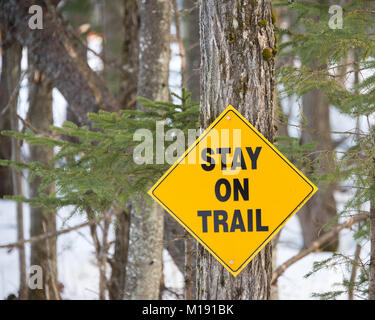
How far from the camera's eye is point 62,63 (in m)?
6.06

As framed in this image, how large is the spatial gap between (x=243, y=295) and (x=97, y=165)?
1.64 metres

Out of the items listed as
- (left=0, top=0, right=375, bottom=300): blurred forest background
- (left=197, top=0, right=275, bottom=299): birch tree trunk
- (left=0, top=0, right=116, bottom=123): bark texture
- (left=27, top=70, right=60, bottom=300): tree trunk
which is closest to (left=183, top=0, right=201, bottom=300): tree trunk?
(left=0, top=0, right=375, bottom=300): blurred forest background

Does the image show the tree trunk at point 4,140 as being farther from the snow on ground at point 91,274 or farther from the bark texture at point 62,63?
the snow on ground at point 91,274

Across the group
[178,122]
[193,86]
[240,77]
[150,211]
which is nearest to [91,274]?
[150,211]

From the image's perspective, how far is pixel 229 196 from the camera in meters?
2.65

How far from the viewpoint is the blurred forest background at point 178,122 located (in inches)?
112

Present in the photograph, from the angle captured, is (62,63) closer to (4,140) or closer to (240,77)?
(240,77)

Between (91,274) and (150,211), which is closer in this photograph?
(150,211)

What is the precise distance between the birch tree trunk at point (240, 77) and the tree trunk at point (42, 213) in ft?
16.4

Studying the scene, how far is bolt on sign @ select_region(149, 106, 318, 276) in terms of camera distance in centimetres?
262

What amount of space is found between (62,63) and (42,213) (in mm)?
3084

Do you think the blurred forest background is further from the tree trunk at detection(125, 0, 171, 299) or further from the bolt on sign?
the bolt on sign

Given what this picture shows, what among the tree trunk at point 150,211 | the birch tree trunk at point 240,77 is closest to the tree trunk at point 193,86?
the tree trunk at point 150,211
